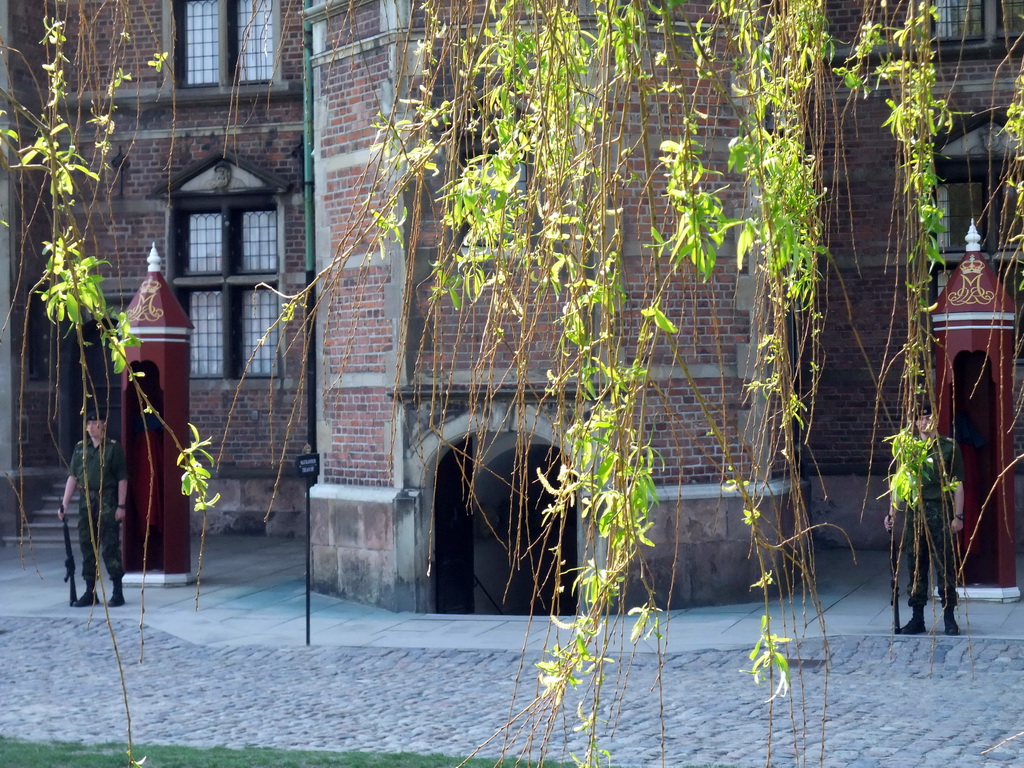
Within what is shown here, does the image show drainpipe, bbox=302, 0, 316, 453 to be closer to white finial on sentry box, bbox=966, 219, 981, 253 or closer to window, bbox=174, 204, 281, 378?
window, bbox=174, 204, 281, 378

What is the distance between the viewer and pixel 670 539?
11.5 meters

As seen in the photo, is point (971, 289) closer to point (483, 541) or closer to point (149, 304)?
point (483, 541)

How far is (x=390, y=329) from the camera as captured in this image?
12.0 metres

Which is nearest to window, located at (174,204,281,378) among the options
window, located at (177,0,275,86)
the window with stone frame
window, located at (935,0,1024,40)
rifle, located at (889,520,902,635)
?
window, located at (177,0,275,86)

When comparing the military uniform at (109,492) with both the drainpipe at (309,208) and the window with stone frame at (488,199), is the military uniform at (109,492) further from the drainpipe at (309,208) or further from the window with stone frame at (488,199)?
the window with stone frame at (488,199)

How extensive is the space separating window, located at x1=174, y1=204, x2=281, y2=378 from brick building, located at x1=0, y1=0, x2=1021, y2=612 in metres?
0.03

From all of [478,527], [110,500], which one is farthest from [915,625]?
[110,500]

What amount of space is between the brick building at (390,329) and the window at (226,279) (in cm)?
3

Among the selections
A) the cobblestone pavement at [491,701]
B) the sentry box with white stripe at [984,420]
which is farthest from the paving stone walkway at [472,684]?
the sentry box with white stripe at [984,420]

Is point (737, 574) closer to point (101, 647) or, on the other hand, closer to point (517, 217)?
point (101, 647)

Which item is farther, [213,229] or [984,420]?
[213,229]

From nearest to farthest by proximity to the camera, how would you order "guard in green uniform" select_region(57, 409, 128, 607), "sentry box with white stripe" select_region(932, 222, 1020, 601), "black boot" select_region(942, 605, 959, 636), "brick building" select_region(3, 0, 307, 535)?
"black boot" select_region(942, 605, 959, 636) < "sentry box with white stripe" select_region(932, 222, 1020, 601) < "guard in green uniform" select_region(57, 409, 128, 607) < "brick building" select_region(3, 0, 307, 535)

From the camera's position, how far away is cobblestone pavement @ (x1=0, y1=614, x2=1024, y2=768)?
702cm

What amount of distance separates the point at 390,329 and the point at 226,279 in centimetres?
625
